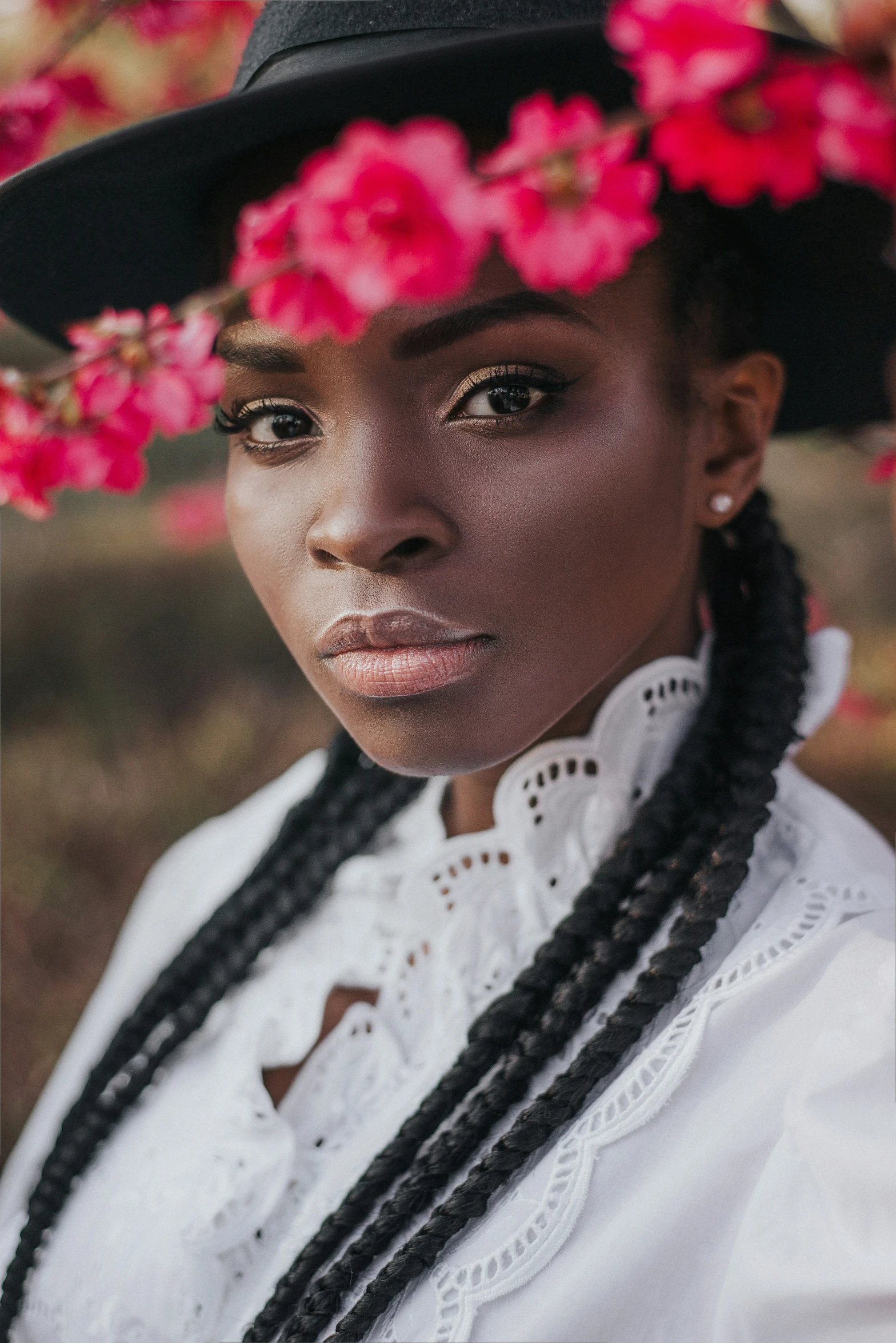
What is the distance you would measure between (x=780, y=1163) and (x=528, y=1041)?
0.35m

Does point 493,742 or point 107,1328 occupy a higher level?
point 493,742

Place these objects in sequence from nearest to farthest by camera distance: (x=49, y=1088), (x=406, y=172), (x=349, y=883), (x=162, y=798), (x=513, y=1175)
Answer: (x=406, y=172) < (x=513, y=1175) < (x=349, y=883) < (x=49, y=1088) < (x=162, y=798)

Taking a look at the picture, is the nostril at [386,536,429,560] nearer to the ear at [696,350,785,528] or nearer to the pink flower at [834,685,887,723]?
the ear at [696,350,785,528]

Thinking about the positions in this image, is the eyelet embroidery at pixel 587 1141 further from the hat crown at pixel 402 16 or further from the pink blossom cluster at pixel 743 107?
the hat crown at pixel 402 16

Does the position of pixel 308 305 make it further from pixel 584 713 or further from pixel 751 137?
pixel 584 713

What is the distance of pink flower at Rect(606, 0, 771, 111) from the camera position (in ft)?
2.27

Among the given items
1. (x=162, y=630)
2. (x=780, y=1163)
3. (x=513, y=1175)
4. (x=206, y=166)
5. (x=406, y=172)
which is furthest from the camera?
(x=162, y=630)

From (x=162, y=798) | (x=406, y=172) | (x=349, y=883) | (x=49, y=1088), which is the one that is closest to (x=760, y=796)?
(x=349, y=883)

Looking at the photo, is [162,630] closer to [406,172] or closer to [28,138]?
[28,138]

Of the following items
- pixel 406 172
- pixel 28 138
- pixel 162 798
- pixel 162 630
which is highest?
pixel 162 630

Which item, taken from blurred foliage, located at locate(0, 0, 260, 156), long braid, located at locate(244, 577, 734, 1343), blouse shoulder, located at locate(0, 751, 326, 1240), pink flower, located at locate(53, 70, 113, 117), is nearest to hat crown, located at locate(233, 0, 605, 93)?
blurred foliage, located at locate(0, 0, 260, 156)

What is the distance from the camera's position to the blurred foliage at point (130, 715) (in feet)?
9.67

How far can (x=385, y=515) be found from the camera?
3.92 feet

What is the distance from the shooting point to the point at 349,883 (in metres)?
1.74
